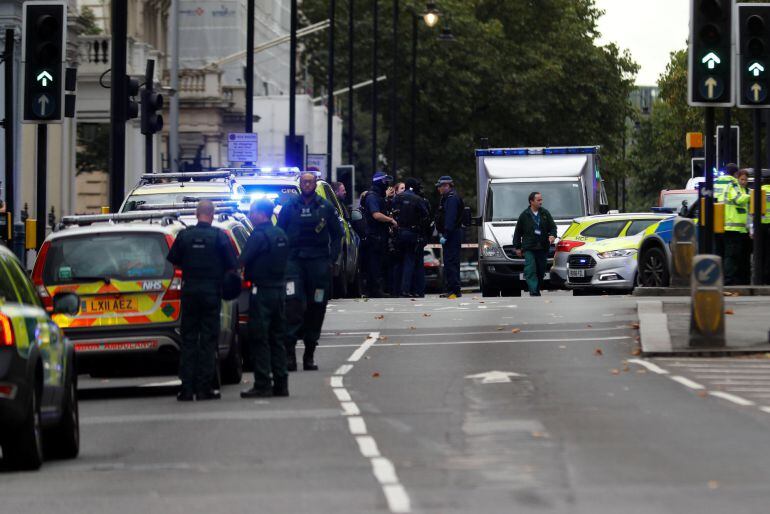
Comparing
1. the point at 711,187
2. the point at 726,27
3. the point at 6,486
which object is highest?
the point at 726,27

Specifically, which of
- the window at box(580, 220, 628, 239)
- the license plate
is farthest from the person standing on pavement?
the license plate

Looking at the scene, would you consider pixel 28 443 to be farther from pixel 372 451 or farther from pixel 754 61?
pixel 754 61

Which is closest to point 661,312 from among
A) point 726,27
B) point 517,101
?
point 726,27

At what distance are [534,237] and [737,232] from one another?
4047 millimetres

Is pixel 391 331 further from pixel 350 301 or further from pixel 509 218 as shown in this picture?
pixel 509 218

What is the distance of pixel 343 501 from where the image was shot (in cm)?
1133

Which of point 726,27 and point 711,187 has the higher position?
point 726,27

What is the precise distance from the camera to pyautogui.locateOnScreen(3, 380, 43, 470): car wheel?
43.1 feet

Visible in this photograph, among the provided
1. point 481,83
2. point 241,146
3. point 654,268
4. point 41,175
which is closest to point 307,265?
point 41,175

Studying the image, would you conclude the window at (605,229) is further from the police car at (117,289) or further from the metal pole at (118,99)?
the police car at (117,289)

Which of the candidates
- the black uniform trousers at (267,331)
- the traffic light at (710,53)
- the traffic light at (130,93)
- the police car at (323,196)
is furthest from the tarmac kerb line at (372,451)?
the police car at (323,196)

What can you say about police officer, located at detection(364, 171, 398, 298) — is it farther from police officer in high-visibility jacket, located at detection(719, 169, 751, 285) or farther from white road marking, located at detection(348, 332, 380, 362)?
white road marking, located at detection(348, 332, 380, 362)

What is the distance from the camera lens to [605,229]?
36.8 metres

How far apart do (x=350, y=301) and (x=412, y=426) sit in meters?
18.2
